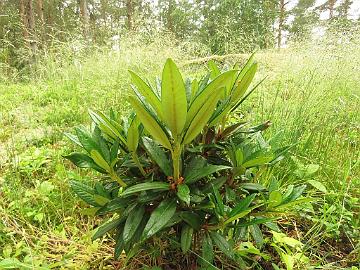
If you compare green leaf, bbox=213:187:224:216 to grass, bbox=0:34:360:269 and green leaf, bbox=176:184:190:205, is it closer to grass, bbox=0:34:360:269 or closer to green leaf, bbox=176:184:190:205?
green leaf, bbox=176:184:190:205

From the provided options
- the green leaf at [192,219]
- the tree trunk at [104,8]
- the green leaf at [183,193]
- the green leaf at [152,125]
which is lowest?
the green leaf at [192,219]

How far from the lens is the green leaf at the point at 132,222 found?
776mm

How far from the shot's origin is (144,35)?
15.8 ft

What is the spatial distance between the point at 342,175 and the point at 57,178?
1.54 m

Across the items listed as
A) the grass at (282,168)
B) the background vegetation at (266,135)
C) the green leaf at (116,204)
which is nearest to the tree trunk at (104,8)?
the background vegetation at (266,135)

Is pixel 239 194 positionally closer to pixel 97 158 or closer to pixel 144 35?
pixel 97 158

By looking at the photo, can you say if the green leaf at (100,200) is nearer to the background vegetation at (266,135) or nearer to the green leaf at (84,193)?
the green leaf at (84,193)

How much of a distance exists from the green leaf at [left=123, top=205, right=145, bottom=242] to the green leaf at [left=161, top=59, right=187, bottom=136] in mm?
266

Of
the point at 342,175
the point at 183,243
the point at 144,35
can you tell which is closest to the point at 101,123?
the point at 183,243

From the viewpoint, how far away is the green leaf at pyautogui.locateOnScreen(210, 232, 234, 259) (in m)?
0.80

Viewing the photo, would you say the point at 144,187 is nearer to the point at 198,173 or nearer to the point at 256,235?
the point at 198,173

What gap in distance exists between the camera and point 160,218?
2.37 feet

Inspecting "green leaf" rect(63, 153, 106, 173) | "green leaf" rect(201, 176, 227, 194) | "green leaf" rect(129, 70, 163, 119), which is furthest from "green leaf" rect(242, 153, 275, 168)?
"green leaf" rect(63, 153, 106, 173)

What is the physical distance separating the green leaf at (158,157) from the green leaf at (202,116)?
0.35 ft
